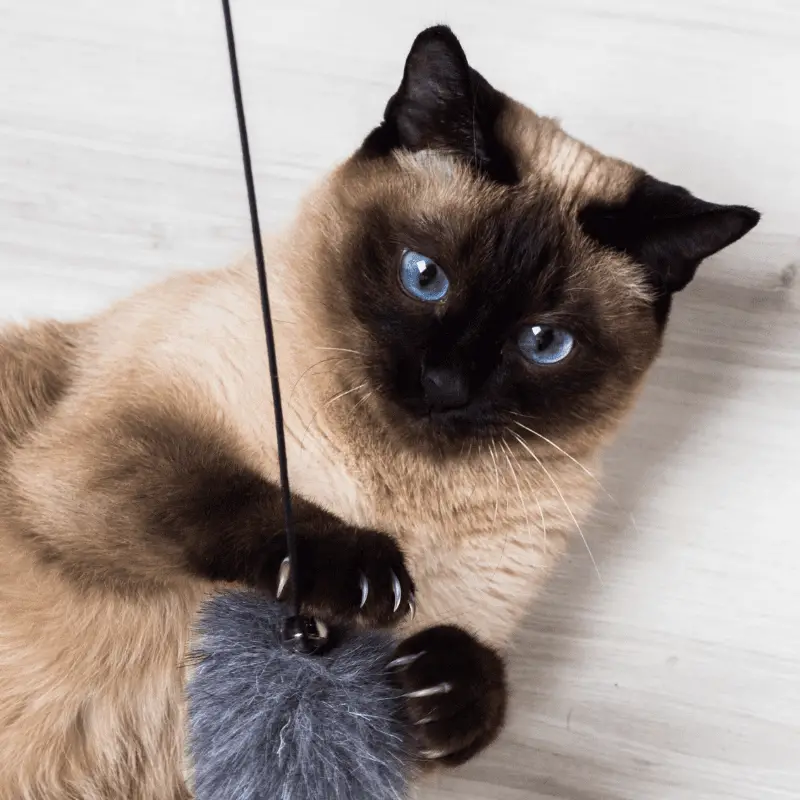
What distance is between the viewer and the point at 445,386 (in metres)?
1.08

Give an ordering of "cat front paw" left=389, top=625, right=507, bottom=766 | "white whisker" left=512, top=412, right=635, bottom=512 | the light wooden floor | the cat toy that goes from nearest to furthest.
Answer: the cat toy
"cat front paw" left=389, top=625, right=507, bottom=766
"white whisker" left=512, top=412, right=635, bottom=512
the light wooden floor

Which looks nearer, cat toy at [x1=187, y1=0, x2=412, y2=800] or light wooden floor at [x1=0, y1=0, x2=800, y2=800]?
cat toy at [x1=187, y1=0, x2=412, y2=800]

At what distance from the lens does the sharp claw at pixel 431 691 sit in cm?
105

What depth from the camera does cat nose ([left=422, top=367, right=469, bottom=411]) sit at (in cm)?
107

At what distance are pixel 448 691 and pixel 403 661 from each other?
0.08 metres

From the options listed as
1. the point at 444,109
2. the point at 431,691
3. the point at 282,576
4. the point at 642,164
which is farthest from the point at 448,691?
the point at 642,164

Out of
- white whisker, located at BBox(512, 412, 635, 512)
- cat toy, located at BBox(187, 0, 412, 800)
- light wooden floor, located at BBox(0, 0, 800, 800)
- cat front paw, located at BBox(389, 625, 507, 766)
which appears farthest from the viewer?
light wooden floor, located at BBox(0, 0, 800, 800)

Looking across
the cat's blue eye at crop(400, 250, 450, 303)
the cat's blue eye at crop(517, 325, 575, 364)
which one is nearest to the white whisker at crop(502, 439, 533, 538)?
the cat's blue eye at crop(517, 325, 575, 364)

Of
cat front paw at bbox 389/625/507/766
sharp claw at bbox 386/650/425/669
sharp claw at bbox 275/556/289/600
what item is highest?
sharp claw at bbox 275/556/289/600

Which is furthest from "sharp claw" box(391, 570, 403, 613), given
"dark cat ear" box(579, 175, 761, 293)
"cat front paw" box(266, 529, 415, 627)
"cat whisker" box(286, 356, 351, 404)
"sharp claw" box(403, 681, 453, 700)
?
"dark cat ear" box(579, 175, 761, 293)

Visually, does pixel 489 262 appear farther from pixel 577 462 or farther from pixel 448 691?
pixel 448 691

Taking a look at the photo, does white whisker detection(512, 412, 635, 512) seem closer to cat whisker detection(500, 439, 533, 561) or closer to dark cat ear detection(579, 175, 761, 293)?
cat whisker detection(500, 439, 533, 561)

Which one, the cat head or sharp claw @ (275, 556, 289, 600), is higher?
the cat head

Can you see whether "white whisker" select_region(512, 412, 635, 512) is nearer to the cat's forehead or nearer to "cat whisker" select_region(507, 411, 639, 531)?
"cat whisker" select_region(507, 411, 639, 531)
